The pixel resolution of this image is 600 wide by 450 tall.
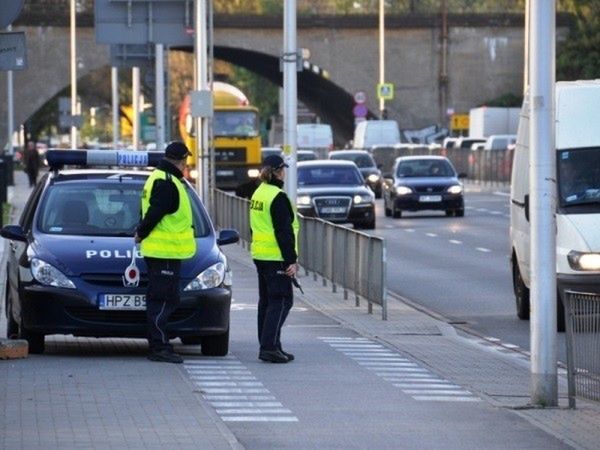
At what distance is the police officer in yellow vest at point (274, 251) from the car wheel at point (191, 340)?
1.92 feet

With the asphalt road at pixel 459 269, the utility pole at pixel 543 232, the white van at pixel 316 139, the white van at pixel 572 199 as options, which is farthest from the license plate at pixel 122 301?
the white van at pixel 316 139

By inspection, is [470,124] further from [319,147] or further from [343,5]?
[343,5]

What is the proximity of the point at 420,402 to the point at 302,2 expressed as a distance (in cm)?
8089

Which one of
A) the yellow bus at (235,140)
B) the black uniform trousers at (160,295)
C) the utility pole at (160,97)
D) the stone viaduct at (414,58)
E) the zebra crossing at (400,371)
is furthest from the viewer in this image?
the stone viaduct at (414,58)

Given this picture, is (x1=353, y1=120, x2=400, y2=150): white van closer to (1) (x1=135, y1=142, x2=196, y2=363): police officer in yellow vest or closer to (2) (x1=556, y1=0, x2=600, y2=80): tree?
(2) (x1=556, y1=0, x2=600, y2=80): tree

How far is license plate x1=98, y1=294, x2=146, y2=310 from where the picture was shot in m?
15.9

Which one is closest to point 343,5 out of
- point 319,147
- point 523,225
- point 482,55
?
point 482,55

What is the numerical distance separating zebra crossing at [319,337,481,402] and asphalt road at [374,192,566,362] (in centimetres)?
163

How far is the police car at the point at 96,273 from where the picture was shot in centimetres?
1593

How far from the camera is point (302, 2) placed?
93.9 m

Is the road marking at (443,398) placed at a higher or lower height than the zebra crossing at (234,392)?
lower

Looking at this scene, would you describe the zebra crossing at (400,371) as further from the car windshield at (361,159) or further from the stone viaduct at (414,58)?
the stone viaduct at (414,58)

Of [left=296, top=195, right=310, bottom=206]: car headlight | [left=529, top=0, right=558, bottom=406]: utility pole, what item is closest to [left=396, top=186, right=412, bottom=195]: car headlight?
[left=296, top=195, right=310, bottom=206]: car headlight

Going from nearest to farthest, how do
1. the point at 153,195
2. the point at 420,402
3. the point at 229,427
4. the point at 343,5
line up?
the point at 229,427, the point at 420,402, the point at 153,195, the point at 343,5
